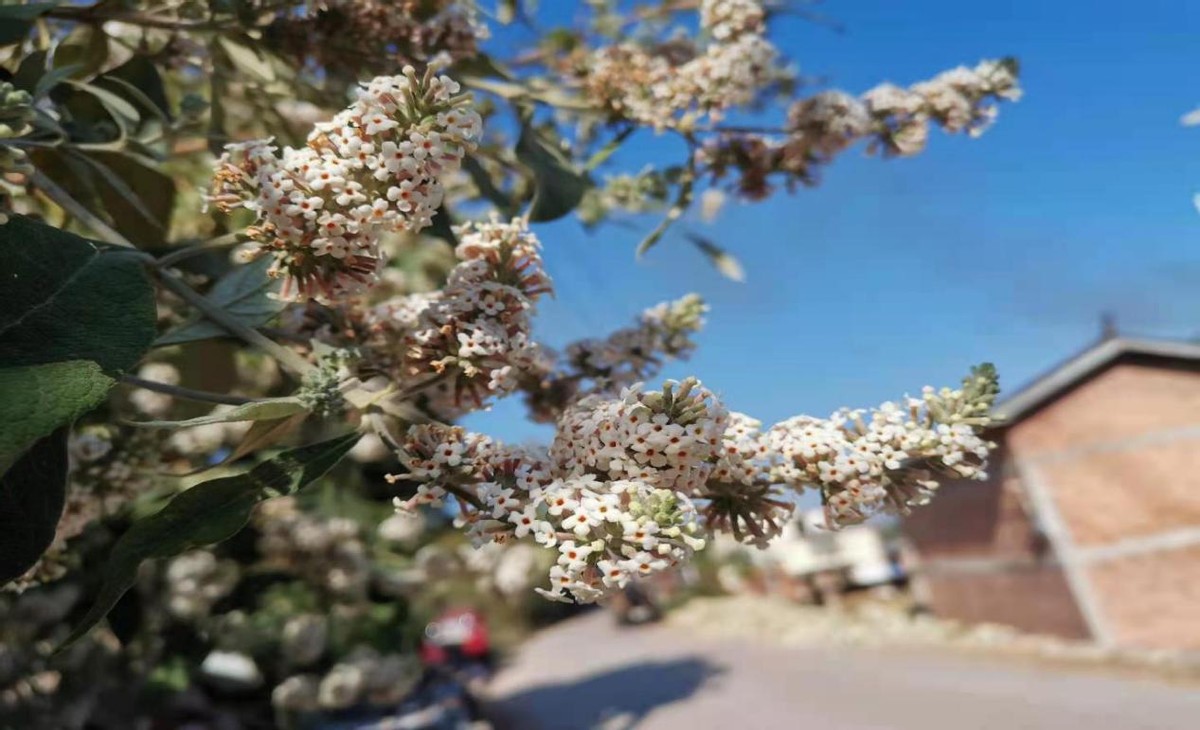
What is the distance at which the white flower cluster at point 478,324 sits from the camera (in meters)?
1.04

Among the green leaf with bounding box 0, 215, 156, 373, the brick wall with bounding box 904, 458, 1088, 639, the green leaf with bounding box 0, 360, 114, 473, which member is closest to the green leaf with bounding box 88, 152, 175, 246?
the green leaf with bounding box 0, 215, 156, 373

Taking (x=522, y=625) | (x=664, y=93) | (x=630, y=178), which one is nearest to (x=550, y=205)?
(x=664, y=93)

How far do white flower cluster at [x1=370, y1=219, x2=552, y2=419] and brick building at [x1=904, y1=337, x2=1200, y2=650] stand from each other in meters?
7.66

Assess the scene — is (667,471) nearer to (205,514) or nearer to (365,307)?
(205,514)

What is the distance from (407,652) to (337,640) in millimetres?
417

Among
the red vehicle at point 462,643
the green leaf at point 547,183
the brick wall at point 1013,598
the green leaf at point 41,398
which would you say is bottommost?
the brick wall at point 1013,598

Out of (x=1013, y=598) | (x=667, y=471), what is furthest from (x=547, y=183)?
(x=1013, y=598)

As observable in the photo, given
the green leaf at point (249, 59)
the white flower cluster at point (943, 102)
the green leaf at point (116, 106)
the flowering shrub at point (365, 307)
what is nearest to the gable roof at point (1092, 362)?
the white flower cluster at point (943, 102)

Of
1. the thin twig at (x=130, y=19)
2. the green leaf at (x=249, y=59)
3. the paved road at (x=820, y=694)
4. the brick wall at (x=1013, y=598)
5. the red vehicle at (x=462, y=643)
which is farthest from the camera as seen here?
the red vehicle at (x=462, y=643)

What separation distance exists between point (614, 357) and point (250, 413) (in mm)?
630

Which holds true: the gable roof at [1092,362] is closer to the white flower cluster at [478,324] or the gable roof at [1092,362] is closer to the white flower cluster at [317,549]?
the white flower cluster at [317,549]

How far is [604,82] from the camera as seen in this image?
1.84 metres

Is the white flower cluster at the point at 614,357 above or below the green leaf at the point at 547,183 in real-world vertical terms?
below

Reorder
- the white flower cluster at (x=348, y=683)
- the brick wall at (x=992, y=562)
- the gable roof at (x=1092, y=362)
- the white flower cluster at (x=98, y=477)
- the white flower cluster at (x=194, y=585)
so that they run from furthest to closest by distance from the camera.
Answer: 1. the brick wall at (x=992, y=562)
2. the gable roof at (x=1092, y=362)
3. the white flower cluster at (x=348, y=683)
4. the white flower cluster at (x=194, y=585)
5. the white flower cluster at (x=98, y=477)
